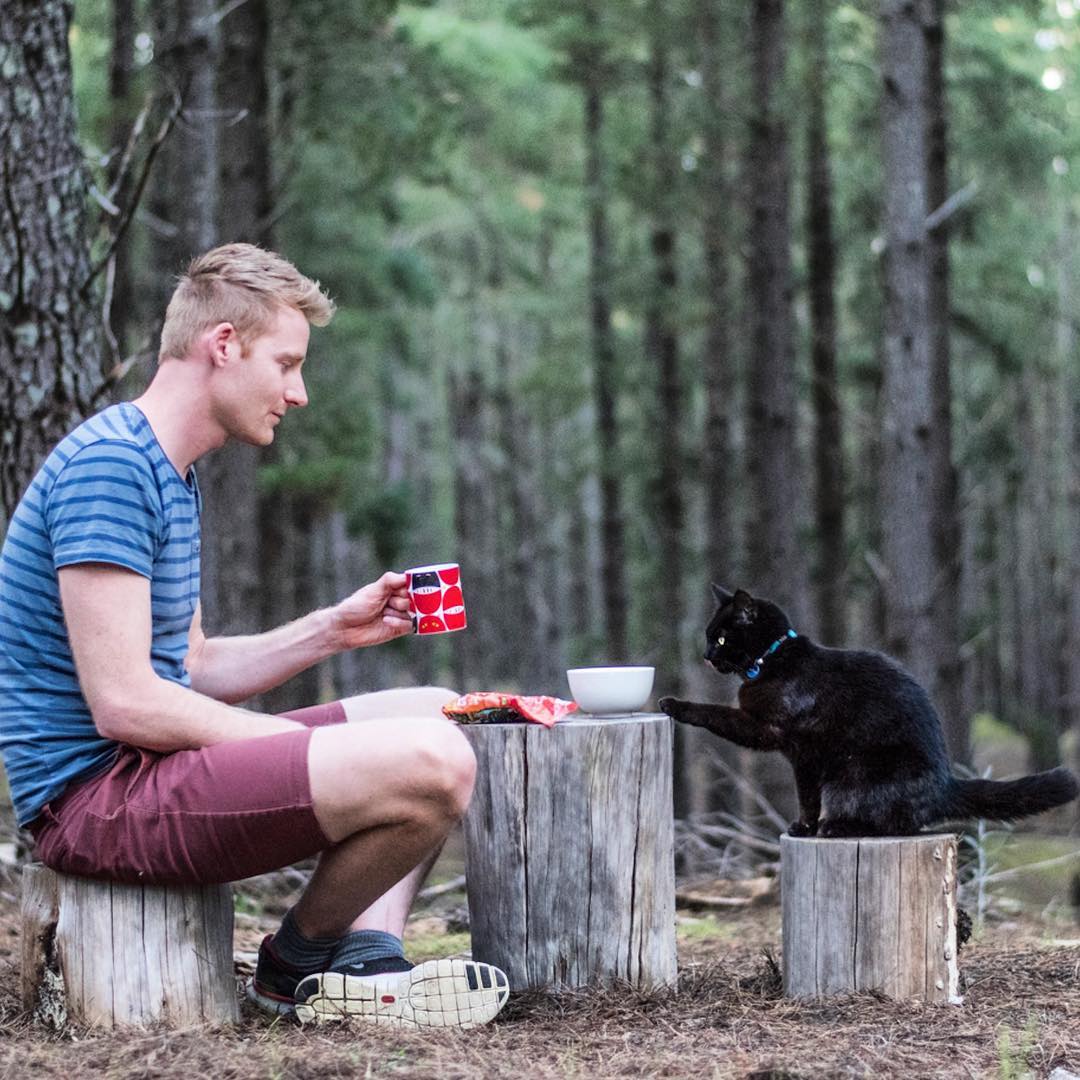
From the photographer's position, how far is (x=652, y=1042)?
3.71 metres

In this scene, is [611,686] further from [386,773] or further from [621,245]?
[621,245]

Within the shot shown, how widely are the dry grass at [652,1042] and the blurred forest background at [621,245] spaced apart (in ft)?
9.35

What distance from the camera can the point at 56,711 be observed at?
141 inches

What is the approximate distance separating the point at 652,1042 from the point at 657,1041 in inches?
0.7

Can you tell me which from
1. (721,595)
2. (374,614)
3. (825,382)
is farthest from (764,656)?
(825,382)

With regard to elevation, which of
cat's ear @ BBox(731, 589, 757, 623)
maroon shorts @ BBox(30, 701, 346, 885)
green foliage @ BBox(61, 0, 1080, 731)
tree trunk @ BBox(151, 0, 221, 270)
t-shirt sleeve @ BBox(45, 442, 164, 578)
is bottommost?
maroon shorts @ BBox(30, 701, 346, 885)

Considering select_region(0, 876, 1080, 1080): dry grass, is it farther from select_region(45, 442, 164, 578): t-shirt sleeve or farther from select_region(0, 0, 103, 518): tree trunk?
select_region(0, 0, 103, 518): tree trunk

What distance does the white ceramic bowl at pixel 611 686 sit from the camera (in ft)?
14.2

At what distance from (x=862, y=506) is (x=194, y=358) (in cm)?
2267

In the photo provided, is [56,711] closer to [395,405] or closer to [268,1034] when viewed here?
[268,1034]

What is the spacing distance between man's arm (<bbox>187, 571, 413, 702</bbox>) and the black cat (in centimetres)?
100

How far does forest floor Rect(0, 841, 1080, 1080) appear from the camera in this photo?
3318 mm

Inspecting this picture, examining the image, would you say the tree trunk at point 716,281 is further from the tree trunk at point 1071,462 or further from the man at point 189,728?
the man at point 189,728

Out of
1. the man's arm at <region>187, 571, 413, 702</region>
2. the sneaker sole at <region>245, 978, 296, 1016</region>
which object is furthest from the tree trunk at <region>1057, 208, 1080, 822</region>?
the sneaker sole at <region>245, 978, 296, 1016</region>
